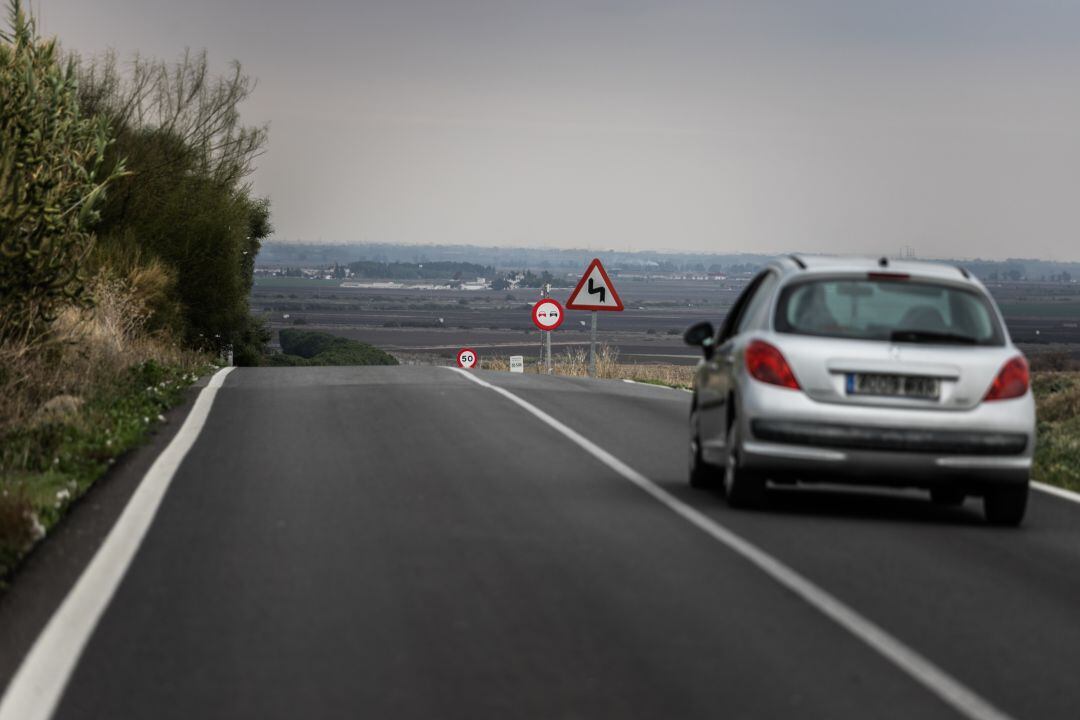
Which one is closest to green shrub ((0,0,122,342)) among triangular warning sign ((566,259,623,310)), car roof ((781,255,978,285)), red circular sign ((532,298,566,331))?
car roof ((781,255,978,285))

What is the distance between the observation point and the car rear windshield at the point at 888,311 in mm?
11289

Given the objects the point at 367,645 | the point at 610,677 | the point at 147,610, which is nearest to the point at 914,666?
the point at 610,677

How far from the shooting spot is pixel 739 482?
11.4 metres

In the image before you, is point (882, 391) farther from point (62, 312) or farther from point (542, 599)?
point (62, 312)

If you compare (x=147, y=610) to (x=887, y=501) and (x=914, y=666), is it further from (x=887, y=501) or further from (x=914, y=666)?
(x=887, y=501)

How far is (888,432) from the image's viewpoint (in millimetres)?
10906

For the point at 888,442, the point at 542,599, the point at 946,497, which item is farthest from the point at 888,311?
the point at 542,599

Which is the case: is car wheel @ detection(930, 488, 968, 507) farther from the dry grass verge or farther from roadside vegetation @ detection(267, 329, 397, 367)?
roadside vegetation @ detection(267, 329, 397, 367)

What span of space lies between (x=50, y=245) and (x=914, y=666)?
11.9 meters

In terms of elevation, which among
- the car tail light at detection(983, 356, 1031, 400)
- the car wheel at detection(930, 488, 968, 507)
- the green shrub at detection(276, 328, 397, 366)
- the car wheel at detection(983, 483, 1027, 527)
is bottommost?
the green shrub at detection(276, 328, 397, 366)

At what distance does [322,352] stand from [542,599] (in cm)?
11254

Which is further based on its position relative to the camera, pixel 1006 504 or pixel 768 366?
pixel 1006 504

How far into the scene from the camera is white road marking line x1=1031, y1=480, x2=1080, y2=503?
45.0 ft

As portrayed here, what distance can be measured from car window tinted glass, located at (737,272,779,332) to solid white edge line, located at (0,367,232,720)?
4.11 metres
